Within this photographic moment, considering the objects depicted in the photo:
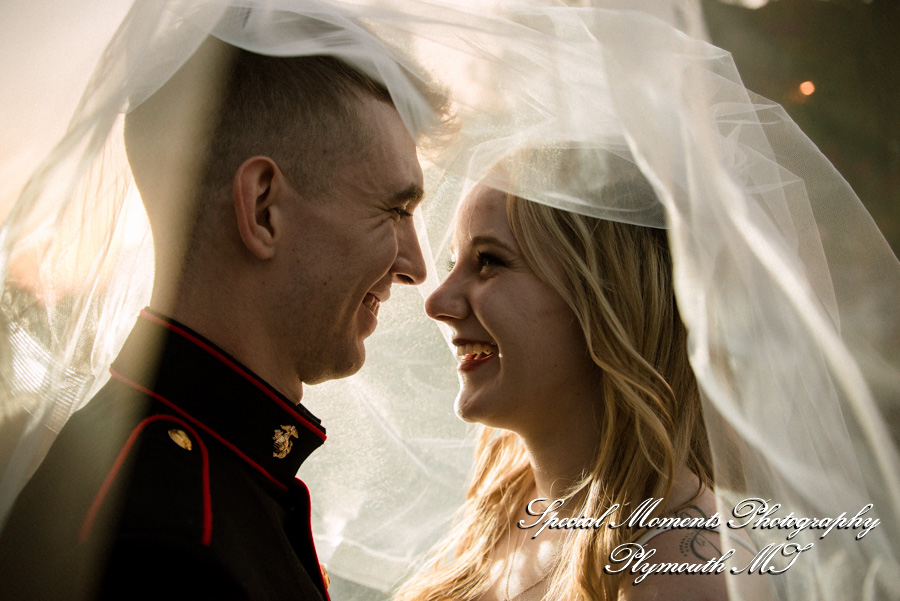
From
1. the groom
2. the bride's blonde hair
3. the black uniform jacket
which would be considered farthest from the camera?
the bride's blonde hair

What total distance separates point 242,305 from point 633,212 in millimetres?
1092

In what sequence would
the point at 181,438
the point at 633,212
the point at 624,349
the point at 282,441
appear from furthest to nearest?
the point at 624,349 < the point at 633,212 < the point at 282,441 < the point at 181,438

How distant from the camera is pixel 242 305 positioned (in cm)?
198

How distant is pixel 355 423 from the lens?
10.1ft

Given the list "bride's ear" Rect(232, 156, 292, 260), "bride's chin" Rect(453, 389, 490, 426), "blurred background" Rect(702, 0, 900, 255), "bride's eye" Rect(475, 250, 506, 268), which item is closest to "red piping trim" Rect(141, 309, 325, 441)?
"bride's ear" Rect(232, 156, 292, 260)

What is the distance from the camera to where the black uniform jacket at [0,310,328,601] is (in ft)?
4.70

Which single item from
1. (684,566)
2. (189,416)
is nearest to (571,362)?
(684,566)

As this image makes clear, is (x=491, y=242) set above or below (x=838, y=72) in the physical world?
below

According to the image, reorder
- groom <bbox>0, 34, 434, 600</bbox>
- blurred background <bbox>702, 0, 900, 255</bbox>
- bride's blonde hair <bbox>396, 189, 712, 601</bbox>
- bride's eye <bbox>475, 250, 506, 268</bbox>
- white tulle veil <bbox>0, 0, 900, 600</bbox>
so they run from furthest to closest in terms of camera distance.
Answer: blurred background <bbox>702, 0, 900, 255</bbox> → bride's eye <bbox>475, 250, 506, 268</bbox> → bride's blonde hair <bbox>396, 189, 712, 601</bbox> → white tulle veil <bbox>0, 0, 900, 600</bbox> → groom <bbox>0, 34, 434, 600</bbox>

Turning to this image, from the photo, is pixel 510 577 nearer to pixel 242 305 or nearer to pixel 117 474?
pixel 242 305

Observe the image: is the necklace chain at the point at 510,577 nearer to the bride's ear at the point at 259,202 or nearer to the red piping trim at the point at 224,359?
the red piping trim at the point at 224,359

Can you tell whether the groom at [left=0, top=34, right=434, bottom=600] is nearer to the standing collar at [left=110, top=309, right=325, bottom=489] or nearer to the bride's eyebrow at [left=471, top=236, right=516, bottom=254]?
the standing collar at [left=110, top=309, right=325, bottom=489]

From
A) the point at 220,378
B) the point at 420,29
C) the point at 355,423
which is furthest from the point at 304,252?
the point at 355,423

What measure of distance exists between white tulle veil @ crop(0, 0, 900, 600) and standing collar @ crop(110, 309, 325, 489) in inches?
5.7
